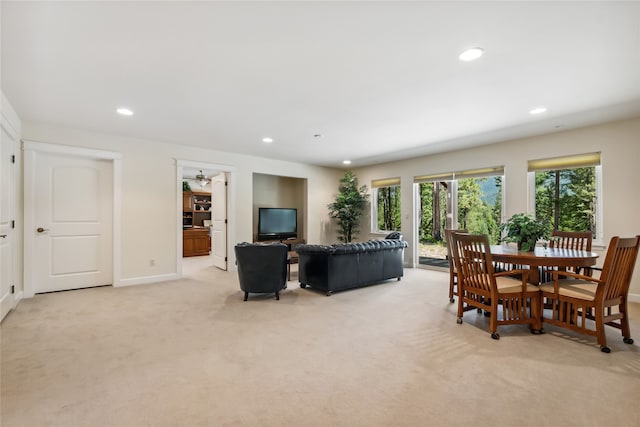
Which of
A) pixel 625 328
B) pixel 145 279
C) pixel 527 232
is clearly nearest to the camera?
pixel 625 328

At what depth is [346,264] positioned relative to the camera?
4.39 meters

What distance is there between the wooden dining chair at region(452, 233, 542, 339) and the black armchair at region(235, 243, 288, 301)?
7.12 ft

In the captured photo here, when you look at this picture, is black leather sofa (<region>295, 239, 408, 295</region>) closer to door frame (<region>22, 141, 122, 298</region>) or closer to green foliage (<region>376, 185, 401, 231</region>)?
green foliage (<region>376, 185, 401, 231</region>)

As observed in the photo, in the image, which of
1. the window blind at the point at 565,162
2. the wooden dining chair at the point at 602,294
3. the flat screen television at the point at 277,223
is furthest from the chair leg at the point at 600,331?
the flat screen television at the point at 277,223

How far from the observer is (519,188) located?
4.93 meters

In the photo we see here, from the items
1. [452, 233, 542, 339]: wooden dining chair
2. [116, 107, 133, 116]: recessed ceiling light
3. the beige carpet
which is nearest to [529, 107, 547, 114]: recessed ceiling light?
[452, 233, 542, 339]: wooden dining chair

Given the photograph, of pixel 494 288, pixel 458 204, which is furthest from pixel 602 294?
pixel 458 204

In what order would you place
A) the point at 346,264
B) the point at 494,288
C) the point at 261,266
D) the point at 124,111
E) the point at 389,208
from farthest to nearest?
the point at 389,208 → the point at 346,264 → the point at 261,266 → the point at 124,111 → the point at 494,288

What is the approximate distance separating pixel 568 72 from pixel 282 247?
137 inches

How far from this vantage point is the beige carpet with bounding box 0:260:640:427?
1707 mm

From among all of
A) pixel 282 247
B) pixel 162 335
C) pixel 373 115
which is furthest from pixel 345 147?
pixel 162 335

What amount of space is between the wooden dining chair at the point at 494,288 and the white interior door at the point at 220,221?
178 inches

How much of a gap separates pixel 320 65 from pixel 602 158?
4215 mm

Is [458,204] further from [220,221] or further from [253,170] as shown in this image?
[220,221]
